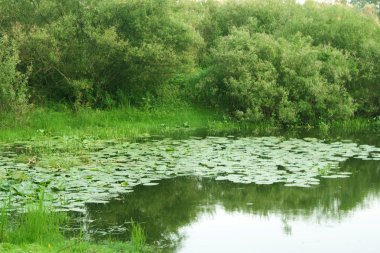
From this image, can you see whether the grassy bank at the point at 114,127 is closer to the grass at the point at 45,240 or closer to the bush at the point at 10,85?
the bush at the point at 10,85

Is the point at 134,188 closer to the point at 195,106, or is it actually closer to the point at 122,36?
the point at 122,36

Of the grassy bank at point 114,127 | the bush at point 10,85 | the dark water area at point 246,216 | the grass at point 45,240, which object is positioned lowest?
the dark water area at point 246,216

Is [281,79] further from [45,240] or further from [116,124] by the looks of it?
[45,240]

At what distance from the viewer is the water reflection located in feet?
33.4

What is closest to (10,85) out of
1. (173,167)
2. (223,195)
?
(173,167)

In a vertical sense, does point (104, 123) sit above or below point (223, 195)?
above

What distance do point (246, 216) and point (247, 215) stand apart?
69 millimetres

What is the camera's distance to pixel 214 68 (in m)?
26.2

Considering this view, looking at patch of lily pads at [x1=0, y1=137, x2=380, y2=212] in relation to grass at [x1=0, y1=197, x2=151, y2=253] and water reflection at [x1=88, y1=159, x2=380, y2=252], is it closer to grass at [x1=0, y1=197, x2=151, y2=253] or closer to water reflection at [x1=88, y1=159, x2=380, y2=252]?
water reflection at [x1=88, y1=159, x2=380, y2=252]

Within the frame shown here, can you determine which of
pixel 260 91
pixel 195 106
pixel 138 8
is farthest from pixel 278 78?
pixel 138 8

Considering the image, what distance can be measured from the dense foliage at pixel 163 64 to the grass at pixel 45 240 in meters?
13.0

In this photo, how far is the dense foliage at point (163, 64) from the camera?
23.5m

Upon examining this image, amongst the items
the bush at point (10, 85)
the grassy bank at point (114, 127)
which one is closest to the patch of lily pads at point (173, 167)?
the grassy bank at point (114, 127)

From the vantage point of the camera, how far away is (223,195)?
43.2ft
